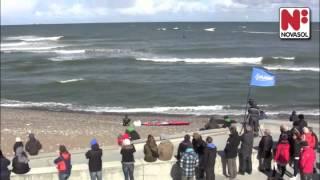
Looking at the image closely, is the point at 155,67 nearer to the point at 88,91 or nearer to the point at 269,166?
the point at 88,91

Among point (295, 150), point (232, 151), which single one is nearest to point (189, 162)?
point (232, 151)

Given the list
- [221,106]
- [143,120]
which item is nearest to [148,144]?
[143,120]

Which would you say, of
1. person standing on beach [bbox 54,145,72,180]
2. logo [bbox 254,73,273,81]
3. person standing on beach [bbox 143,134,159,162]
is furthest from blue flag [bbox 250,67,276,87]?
person standing on beach [bbox 54,145,72,180]

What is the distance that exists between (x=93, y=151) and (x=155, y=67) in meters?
43.6

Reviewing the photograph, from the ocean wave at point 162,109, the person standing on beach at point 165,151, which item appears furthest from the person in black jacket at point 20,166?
the ocean wave at point 162,109

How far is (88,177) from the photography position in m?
12.2

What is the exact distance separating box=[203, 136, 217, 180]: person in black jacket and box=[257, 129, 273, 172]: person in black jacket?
1.53m

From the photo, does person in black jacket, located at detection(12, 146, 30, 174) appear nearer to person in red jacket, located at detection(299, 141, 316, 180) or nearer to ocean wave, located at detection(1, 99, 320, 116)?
person in red jacket, located at detection(299, 141, 316, 180)

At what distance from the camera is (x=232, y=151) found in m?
12.7

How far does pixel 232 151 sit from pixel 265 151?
2.82ft

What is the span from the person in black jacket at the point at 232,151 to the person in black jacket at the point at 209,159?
0.72 meters

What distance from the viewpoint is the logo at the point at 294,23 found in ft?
30.5

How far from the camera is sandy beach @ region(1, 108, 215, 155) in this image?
22047 mm

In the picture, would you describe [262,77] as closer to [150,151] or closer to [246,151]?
[246,151]
